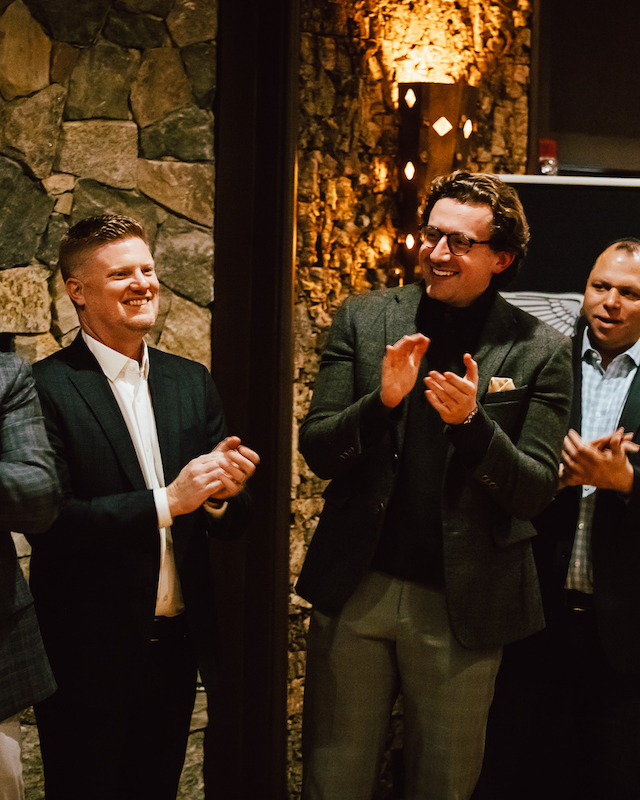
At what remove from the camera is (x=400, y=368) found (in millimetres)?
1966

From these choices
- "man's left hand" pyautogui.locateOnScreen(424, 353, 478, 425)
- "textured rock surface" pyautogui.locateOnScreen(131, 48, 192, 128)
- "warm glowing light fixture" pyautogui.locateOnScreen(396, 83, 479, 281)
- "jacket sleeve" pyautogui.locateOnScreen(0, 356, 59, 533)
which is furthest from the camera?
"warm glowing light fixture" pyautogui.locateOnScreen(396, 83, 479, 281)

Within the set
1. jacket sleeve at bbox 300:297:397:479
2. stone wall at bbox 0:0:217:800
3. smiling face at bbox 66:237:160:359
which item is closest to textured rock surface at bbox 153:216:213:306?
stone wall at bbox 0:0:217:800

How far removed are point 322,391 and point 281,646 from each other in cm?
125

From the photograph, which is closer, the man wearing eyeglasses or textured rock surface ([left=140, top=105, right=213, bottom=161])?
the man wearing eyeglasses

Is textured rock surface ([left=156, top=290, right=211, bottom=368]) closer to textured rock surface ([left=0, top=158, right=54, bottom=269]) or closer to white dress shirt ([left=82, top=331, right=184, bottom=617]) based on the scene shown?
textured rock surface ([left=0, top=158, right=54, bottom=269])

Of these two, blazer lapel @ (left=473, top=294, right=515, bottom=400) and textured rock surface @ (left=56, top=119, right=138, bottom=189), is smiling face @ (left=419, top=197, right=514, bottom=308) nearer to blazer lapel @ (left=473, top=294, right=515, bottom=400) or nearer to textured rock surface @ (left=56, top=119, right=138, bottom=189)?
blazer lapel @ (left=473, top=294, right=515, bottom=400)

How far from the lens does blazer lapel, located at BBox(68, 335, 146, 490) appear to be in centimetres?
204

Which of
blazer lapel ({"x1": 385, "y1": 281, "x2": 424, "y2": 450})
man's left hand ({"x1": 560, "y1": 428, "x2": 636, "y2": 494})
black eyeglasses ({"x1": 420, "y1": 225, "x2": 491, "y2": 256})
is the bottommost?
man's left hand ({"x1": 560, "y1": 428, "x2": 636, "y2": 494})

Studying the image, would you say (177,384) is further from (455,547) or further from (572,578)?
(572,578)

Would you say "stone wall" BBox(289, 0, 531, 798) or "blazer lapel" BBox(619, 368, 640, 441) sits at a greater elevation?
"stone wall" BBox(289, 0, 531, 798)

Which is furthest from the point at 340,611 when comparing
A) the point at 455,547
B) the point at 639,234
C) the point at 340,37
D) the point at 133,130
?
the point at 340,37

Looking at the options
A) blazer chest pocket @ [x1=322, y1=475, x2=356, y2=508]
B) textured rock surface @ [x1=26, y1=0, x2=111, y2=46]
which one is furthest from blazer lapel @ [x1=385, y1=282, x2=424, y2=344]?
textured rock surface @ [x1=26, y1=0, x2=111, y2=46]

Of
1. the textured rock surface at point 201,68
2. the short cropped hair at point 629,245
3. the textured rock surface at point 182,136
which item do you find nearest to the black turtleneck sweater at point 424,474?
the short cropped hair at point 629,245

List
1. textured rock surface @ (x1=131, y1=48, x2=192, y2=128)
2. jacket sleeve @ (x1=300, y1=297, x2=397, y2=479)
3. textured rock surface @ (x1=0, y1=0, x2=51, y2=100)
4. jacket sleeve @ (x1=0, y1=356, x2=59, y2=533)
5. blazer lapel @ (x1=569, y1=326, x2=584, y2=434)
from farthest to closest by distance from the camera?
textured rock surface @ (x1=131, y1=48, x2=192, y2=128) → textured rock surface @ (x1=0, y1=0, x2=51, y2=100) → blazer lapel @ (x1=569, y1=326, x2=584, y2=434) → jacket sleeve @ (x1=300, y1=297, x2=397, y2=479) → jacket sleeve @ (x1=0, y1=356, x2=59, y2=533)
